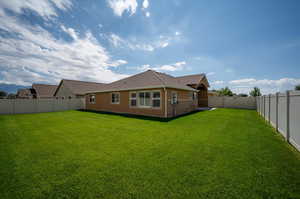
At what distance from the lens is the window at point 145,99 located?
407 inches

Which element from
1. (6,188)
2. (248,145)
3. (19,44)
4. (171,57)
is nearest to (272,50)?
(171,57)

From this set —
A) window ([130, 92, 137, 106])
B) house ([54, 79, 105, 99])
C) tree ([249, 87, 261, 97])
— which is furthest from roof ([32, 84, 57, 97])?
tree ([249, 87, 261, 97])

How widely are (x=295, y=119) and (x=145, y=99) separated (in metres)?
8.54

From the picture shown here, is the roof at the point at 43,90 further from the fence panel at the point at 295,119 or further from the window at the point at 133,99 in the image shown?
the fence panel at the point at 295,119

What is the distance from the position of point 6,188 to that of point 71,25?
10840 millimetres

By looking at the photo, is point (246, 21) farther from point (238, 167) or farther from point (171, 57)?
point (238, 167)

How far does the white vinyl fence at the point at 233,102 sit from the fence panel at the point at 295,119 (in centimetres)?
1454

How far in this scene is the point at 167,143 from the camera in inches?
165

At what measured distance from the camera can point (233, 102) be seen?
16.8m

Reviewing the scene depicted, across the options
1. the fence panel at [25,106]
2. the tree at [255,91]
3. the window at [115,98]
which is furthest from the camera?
the tree at [255,91]

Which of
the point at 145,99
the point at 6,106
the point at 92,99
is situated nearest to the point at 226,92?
the point at 145,99

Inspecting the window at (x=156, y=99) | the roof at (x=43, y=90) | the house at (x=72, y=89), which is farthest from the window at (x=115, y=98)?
the roof at (x=43, y=90)

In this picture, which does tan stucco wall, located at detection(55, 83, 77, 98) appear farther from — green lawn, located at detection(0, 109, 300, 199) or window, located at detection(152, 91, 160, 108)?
green lawn, located at detection(0, 109, 300, 199)

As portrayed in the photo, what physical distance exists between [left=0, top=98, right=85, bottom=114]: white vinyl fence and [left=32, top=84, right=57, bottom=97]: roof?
42.4 feet
